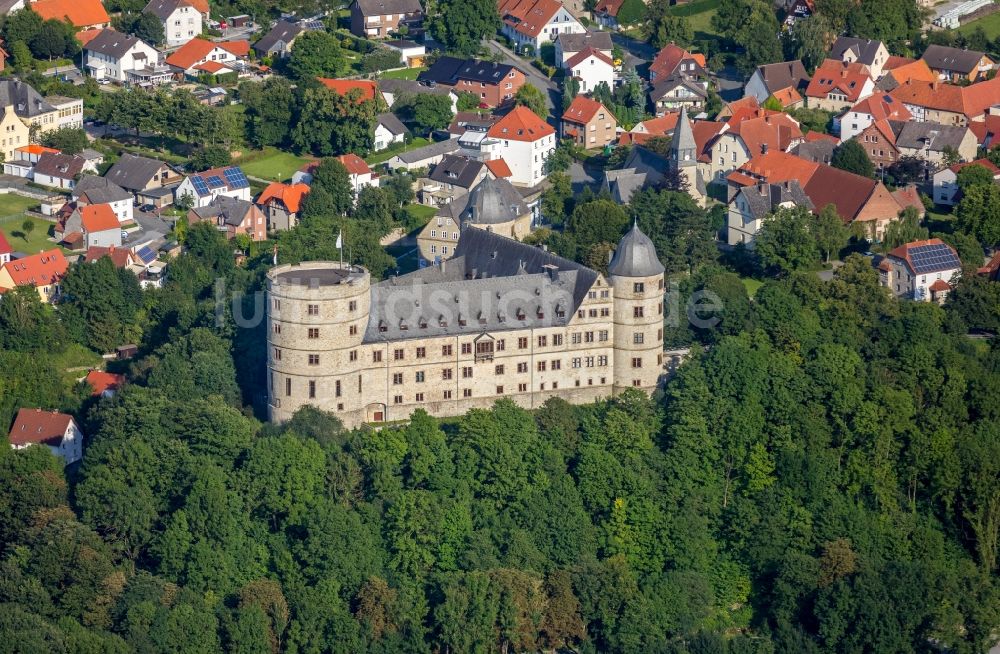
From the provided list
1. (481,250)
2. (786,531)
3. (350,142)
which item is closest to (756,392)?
(786,531)

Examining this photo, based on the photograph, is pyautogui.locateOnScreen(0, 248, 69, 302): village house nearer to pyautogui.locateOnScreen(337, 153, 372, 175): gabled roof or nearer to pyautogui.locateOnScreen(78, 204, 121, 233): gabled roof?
pyautogui.locateOnScreen(78, 204, 121, 233): gabled roof

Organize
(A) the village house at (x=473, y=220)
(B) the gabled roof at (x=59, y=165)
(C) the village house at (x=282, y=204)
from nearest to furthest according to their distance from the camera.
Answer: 1. (A) the village house at (x=473, y=220)
2. (C) the village house at (x=282, y=204)
3. (B) the gabled roof at (x=59, y=165)

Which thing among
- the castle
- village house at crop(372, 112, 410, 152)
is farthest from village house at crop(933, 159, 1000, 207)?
the castle

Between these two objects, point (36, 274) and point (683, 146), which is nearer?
point (36, 274)

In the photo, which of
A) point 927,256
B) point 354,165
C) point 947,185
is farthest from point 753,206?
point 354,165

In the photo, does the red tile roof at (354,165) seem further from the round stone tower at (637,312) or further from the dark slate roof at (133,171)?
the round stone tower at (637,312)

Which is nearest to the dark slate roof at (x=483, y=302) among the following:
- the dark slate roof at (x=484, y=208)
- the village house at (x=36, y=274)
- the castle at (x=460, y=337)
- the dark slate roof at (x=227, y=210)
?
the castle at (x=460, y=337)

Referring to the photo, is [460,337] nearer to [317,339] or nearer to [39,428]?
[317,339]

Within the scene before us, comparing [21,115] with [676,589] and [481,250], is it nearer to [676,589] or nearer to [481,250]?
[481,250]
